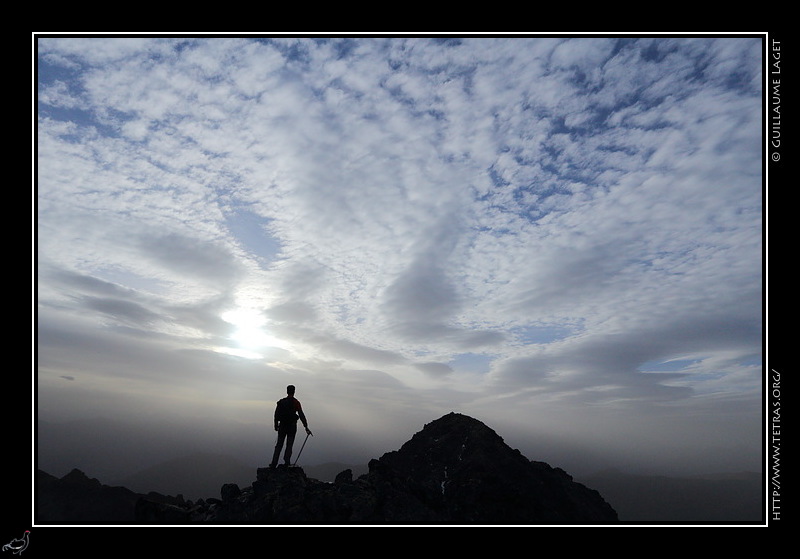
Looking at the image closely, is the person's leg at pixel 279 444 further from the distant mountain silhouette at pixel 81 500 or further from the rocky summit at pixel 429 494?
the distant mountain silhouette at pixel 81 500

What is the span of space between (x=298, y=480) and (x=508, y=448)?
75.8 ft

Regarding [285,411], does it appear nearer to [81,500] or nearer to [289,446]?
[289,446]

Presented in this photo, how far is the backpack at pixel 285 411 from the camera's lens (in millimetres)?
15766

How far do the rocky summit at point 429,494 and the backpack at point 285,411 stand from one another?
2432mm
